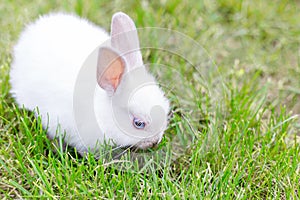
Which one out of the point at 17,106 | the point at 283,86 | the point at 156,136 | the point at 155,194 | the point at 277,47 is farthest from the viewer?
the point at 277,47

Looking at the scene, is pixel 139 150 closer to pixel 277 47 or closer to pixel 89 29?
pixel 89 29

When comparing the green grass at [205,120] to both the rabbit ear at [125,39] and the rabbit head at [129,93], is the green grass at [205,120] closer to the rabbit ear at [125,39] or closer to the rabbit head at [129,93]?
the rabbit head at [129,93]

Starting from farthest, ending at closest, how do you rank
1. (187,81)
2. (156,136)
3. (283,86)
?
(283,86), (187,81), (156,136)

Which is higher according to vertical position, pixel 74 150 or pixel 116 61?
pixel 116 61

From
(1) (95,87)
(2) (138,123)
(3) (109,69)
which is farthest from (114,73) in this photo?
(2) (138,123)

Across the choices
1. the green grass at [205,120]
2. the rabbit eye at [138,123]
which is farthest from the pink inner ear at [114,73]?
the green grass at [205,120]

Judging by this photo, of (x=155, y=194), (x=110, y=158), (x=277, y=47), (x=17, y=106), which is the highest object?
(x=277, y=47)

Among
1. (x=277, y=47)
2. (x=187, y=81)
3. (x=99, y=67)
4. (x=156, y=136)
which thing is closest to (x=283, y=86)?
(x=277, y=47)

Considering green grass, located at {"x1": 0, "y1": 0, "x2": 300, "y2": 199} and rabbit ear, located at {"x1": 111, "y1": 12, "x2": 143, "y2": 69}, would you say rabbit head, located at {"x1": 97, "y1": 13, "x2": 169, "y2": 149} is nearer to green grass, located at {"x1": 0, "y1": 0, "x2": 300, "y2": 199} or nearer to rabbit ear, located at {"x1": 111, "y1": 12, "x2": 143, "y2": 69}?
rabbit ear, located at {"x1": 111, "y1": 12, "x2": 143, "y2": 69}

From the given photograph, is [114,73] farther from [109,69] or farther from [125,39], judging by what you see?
[125,39]
